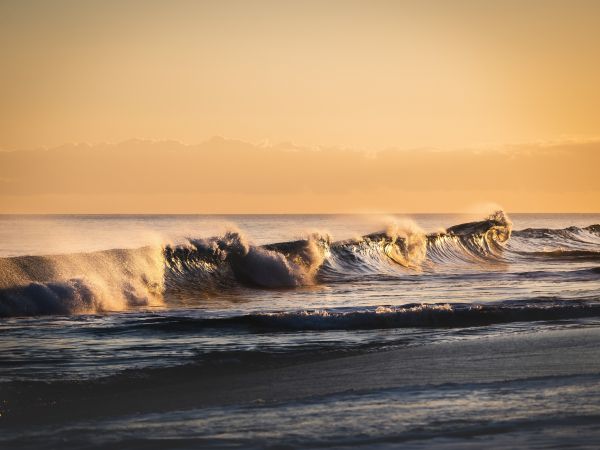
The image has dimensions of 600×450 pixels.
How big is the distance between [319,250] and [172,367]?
20.7 metres

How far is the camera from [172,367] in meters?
10.8

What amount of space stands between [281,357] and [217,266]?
604 inches

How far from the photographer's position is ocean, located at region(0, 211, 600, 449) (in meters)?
7.16

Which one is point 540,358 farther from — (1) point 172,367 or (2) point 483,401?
(1) point 172,367

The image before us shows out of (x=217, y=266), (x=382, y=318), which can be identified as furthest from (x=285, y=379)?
(x=217, y=266)

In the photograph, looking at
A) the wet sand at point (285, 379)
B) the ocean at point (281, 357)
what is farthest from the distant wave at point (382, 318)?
the wet sand at point (285, 379)

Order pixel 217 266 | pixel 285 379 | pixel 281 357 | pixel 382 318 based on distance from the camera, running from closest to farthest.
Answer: pixel 285 379, pixel 281 357, pixel 382 318, pixel 217 266

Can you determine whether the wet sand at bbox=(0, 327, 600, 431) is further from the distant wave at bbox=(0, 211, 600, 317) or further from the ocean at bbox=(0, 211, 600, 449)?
the distant wave at bbox=(0, 211, 600, 317)

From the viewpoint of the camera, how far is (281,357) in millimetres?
11484

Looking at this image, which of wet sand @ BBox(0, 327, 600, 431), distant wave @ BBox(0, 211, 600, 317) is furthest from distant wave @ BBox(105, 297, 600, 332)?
distant wave @ BBox(0, 211, 600, 317)

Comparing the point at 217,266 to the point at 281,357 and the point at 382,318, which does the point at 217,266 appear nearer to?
the point at 382,318

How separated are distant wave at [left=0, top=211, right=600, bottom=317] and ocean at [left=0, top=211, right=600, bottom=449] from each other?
84mm

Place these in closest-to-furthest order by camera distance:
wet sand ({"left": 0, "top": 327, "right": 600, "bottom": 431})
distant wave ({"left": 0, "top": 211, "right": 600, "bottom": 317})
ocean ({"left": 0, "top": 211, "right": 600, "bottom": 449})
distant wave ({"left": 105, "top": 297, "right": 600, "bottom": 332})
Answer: ocean ({"left": 0, "top": 211, "right": 600, "bottom": 449})
wet sand ({"left": 0, "top": 327, "right": 600, "bottom": 431})
distant wave ({"left": 105, "top": 297, "right": 600, "bottom": 332})
distant wave ({"left": 0, "top": 211, "right": 600, "bottom": 317})

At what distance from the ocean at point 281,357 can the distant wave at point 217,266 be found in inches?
3.3
